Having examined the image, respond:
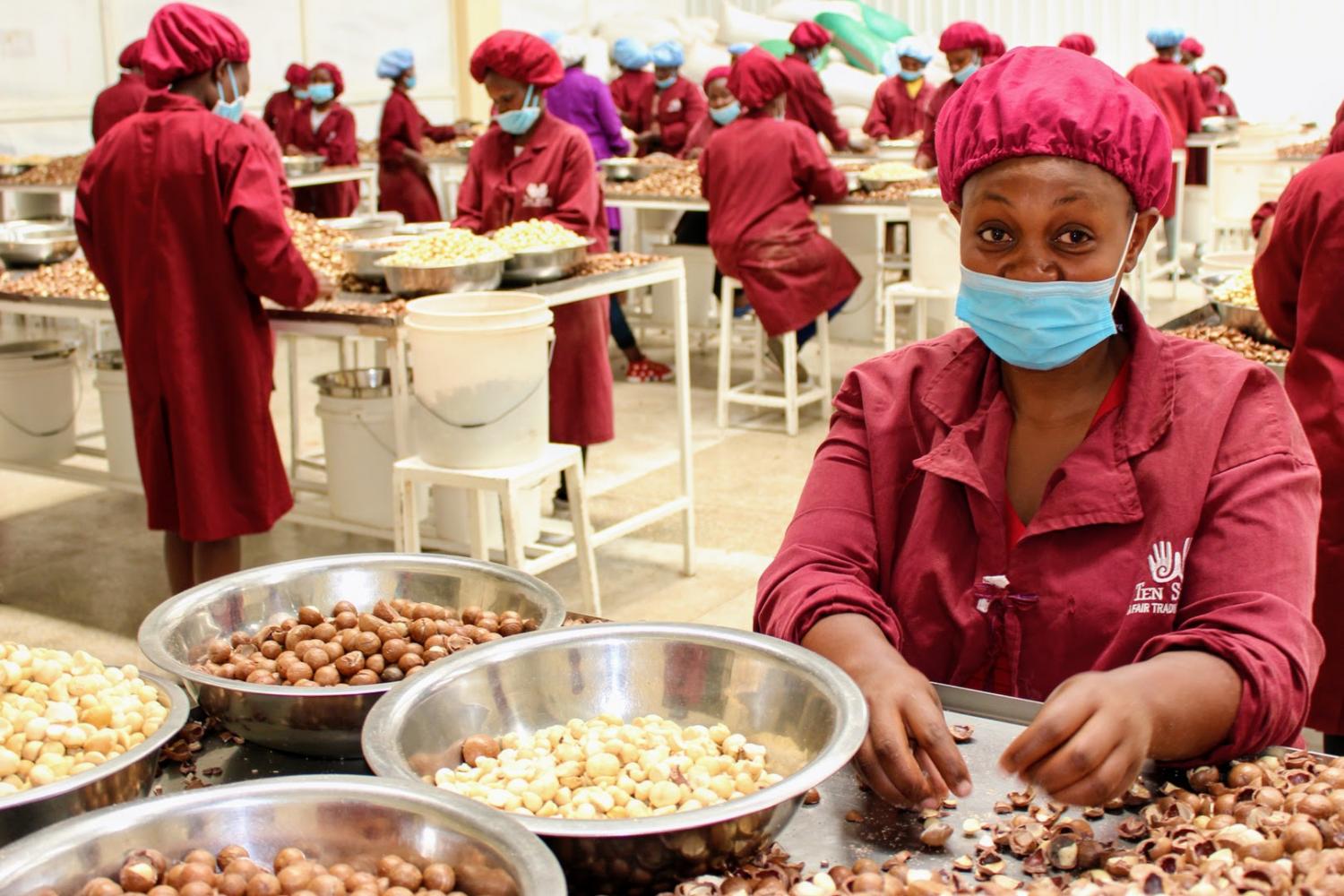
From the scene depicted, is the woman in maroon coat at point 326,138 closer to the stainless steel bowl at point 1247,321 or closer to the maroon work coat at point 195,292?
the maroon work coat at point 195,292

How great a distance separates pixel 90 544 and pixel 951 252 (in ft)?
12.5

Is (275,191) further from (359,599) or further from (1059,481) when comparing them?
(1059,481)

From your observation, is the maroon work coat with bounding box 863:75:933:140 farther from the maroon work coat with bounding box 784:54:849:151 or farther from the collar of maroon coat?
the collar of maroon coat

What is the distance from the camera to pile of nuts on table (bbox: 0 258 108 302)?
4.50 m

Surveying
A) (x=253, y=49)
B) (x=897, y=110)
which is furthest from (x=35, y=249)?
(x=253, y=49)

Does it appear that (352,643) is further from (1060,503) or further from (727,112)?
(727,112)

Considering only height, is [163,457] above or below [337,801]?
below

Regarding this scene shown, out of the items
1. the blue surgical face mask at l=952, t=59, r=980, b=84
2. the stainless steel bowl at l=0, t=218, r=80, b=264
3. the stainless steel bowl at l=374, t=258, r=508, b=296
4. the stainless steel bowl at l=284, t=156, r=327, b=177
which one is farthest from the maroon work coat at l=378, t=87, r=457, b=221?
the stainless steel bowl at l=374, t=258, r=508, b=296

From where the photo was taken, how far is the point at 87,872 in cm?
112

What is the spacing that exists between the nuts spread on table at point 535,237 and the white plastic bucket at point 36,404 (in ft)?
6.33

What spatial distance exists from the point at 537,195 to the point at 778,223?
188 centimetres

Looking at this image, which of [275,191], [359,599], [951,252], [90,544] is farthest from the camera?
[951,252]

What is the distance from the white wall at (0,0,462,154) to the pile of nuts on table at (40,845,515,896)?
9456 millimetres

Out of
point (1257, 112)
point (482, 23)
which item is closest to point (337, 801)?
point (482, 23)
